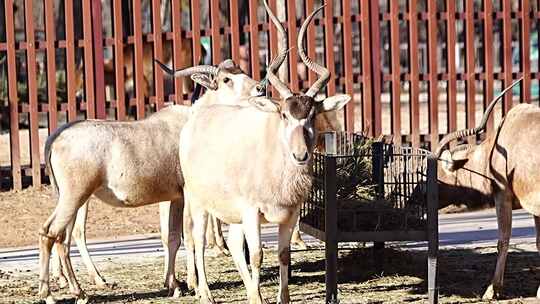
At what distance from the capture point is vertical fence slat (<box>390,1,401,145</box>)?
678 inches

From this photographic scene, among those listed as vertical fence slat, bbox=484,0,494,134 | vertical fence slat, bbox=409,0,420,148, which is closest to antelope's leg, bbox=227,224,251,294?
vertical fence slat, bbox=409,0,420,148

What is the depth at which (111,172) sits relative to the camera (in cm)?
993

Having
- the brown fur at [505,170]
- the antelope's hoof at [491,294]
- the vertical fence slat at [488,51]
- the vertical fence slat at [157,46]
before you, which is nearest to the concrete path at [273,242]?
the brown fur at [505,170]

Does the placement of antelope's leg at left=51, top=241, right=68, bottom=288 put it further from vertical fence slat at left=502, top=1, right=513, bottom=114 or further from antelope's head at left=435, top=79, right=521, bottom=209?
vertical fence slat at left=502, top=1, right=513, bottom=114

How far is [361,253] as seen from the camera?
11.6 m

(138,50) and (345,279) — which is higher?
(138,50)

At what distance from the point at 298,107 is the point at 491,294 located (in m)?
2.38

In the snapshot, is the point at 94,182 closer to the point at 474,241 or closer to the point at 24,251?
the point at 24,251

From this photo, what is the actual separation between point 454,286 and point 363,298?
0.92m

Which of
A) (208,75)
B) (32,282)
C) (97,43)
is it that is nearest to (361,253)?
(208,75)

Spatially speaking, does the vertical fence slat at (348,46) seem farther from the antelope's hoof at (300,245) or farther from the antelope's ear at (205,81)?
the antelope's ear at (205,81)

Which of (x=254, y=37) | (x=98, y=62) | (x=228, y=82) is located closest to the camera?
(x=228, y=82)

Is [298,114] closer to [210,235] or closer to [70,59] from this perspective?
[210,235]

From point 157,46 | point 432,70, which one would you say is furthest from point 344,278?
point 432,70
